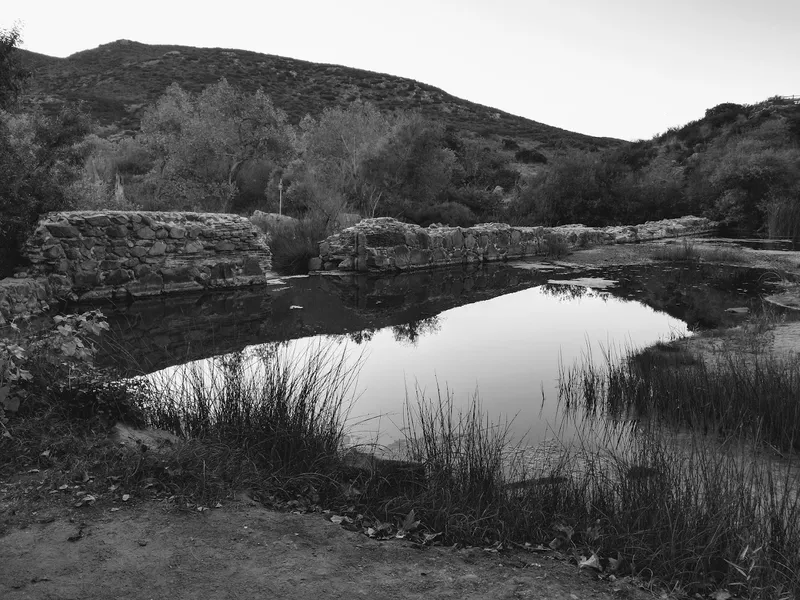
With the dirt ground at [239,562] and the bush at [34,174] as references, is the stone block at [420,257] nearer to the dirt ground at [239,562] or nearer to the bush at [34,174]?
the bush at [34,174]

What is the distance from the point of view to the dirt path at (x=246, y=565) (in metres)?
2.49

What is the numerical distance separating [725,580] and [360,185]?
77.5 feet

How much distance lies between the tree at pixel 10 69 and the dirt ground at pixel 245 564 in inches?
367

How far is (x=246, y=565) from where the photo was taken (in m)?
2.68

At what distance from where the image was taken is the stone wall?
15312 mm

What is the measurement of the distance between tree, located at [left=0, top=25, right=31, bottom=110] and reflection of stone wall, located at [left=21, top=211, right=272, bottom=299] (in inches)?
83.4

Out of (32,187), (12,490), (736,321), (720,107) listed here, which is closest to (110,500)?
(12,490)

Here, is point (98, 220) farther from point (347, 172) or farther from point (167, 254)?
point (347, 172)

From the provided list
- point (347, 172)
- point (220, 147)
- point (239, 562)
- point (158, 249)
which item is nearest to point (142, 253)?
point (158, 249)

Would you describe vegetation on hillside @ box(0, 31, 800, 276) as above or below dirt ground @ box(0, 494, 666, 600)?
above

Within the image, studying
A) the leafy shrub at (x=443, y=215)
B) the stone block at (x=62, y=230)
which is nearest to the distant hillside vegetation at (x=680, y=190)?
the leafy shrub at (x=443, y=215)

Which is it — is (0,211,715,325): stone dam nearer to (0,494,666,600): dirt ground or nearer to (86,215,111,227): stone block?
(86,215,111,227): stone block

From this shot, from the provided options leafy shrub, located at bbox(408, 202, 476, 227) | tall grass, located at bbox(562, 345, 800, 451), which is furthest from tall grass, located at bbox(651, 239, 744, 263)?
tall grass, located at bbox(562, 345, 800, 451)

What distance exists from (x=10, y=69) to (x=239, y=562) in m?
10.2
